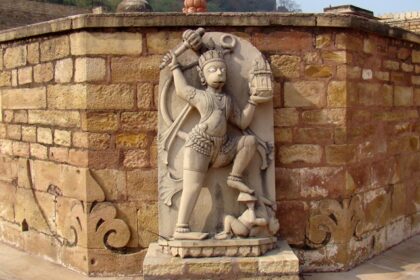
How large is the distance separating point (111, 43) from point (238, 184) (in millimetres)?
1595

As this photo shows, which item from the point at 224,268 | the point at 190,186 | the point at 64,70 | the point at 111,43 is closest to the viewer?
the point at 224,268

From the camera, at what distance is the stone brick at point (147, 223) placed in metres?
4.11

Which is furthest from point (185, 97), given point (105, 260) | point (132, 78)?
point (105, 260)

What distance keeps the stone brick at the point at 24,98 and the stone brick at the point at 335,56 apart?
265cm

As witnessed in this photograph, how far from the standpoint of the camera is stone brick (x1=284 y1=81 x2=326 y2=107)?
13.7 ft

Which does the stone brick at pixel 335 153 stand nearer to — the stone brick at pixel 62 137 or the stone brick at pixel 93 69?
the stone brick at pixel 93 69

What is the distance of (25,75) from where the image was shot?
4836mm

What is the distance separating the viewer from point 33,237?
4.79 metres

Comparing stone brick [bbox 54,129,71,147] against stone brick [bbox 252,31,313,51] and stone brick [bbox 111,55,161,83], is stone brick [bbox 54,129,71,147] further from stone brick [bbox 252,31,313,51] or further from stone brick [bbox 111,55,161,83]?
stone brick [bbox 252,31,313,51]

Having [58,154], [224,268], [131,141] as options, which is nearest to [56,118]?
[58,154]

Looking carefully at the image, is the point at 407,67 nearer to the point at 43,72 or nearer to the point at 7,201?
the point at 43,72

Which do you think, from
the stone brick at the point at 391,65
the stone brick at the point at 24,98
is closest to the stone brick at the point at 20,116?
the stone brick at the point at 24,98

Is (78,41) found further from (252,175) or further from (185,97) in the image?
(252,175)

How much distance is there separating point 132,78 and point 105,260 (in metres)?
1.58
